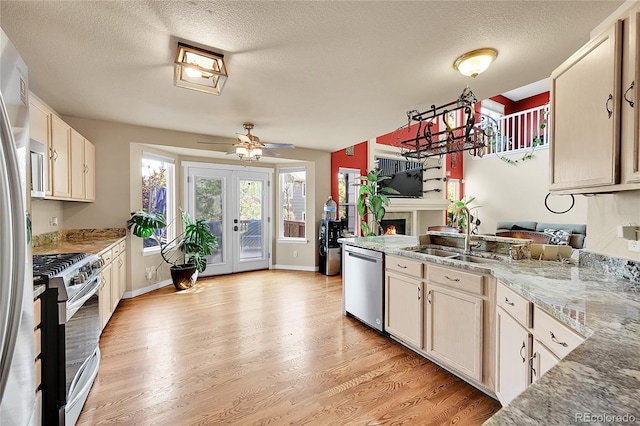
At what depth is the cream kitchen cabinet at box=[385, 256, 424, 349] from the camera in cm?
227

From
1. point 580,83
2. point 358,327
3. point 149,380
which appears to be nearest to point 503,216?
point 358,327

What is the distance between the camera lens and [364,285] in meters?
2.87

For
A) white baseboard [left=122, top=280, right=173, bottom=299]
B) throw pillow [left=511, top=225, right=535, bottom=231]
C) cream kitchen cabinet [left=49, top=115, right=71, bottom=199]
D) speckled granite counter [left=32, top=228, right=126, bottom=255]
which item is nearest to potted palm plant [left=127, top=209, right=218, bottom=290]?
white baseboard [left=122, top=280, right=173, bottom=299]

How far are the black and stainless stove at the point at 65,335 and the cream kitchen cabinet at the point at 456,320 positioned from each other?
2356 mm

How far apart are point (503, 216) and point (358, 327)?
21.1 feet

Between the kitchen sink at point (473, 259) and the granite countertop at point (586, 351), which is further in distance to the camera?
the kitchen sink at point (473, 259)

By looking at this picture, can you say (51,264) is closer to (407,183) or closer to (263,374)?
Answer: (263,374)

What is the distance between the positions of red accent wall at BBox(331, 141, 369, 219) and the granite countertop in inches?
169

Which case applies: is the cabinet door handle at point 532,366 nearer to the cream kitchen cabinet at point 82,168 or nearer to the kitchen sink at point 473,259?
the kitchen sink at point 473,259

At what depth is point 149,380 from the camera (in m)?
2.04

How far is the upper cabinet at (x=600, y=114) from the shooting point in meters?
1.22

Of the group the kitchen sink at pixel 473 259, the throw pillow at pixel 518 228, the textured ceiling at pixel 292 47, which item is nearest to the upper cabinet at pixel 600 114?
the textured ceiling at pixel 292 47

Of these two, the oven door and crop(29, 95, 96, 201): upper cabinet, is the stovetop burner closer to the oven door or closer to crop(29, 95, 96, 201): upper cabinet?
the oven door

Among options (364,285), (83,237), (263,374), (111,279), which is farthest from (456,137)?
(83,237)
